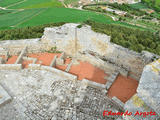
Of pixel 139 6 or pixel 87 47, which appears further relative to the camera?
pixel 139 6

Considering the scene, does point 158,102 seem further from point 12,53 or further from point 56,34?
point 12,53

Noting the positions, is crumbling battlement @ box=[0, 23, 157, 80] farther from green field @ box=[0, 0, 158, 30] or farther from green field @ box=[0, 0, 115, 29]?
green field @ box=[0, 0, 115, 29]

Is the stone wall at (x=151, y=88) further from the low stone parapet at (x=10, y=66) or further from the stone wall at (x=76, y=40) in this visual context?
the low stone parapet at (x=10, y=66)

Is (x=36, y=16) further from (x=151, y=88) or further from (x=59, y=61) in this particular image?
(x=151, y=88)

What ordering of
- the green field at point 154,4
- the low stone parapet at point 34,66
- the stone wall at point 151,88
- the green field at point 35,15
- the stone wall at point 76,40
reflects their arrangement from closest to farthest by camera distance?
the stone wall at point 151,88
the low stone parapet at point 34,66
the stone wall at point 76,40
the green field at point 35,15
the green field at point 154,4

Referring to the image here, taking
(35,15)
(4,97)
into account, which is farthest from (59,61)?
(35,15)

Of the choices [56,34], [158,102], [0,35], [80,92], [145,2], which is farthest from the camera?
[145,2]

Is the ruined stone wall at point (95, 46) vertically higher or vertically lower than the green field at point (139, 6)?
higher

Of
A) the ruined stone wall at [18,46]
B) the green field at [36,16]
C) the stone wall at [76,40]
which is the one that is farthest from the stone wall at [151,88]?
the green field at [36,16]

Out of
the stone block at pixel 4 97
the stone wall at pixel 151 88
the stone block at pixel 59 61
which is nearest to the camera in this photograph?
the stone wall at pixel 151 88

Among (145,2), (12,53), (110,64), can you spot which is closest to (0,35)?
(12,53)

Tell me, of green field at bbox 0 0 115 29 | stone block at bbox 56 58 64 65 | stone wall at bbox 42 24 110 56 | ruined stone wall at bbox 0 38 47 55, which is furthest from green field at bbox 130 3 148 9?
stone block at bbox 56 58 64 65
